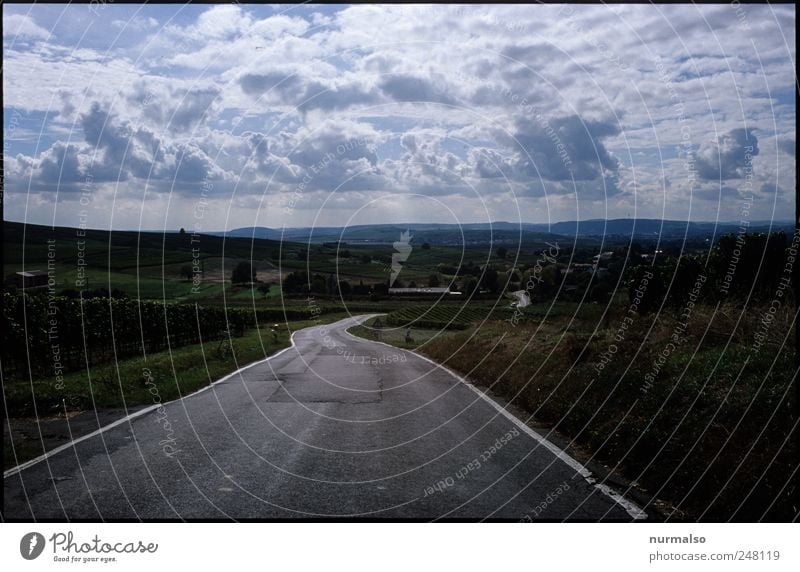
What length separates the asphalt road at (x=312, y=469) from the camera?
6.52 metres

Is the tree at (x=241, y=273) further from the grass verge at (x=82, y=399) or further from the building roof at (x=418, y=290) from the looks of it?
the building roof at (x=418, y=290)

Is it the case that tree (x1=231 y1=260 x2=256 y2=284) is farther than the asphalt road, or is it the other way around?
tree (x1=231 y1=260 x2=256 y2=284)

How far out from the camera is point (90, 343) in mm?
35250

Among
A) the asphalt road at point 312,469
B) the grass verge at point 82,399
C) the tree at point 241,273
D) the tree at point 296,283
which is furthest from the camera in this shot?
the tree at point 296,283

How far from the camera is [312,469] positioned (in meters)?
8.16

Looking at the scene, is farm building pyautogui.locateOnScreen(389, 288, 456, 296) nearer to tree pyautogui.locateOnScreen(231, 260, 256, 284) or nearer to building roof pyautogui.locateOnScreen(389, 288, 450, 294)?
building roof pyautogui.locateOnScreen(389, 288, 450, 294)

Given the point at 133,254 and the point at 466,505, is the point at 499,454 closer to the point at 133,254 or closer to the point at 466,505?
the point at 466,505

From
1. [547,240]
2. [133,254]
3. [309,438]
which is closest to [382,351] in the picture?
[133,254]

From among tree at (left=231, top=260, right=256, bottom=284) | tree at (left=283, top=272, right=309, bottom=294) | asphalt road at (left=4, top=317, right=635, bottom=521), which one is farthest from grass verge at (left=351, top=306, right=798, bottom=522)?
tree at (left=231, top=260, right=256, bottom=284)

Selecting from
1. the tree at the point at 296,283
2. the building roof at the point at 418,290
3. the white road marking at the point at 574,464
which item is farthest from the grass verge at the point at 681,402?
the tree at the point at 296,283

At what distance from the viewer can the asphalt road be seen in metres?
6.52

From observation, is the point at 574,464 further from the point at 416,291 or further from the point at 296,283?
the point at 296,283

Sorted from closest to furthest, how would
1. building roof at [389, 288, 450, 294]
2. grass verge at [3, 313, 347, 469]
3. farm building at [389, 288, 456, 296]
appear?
grass verge at [3, 313, 347, 469] < building roof at [389, 288, 450, 294] < farm building at [389, 288, 456, 296]

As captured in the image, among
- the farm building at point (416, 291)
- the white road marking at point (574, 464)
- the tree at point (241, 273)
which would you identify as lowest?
the white road marking at point (574, 464)
